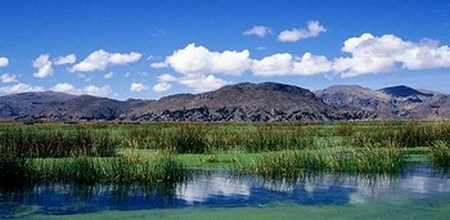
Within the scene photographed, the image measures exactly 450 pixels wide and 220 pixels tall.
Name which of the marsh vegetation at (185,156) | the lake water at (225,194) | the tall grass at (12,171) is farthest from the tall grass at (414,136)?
the tall grass at (12,171)

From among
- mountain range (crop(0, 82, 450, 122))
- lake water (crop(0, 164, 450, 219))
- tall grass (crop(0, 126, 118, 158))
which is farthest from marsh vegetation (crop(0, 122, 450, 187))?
mountain range (crop(0, 82, 450, 122))

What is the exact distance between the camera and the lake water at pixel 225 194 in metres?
10.7

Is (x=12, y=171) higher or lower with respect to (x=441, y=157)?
lower

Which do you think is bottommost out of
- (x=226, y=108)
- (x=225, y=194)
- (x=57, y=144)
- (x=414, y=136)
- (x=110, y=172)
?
(x=225, y=194)

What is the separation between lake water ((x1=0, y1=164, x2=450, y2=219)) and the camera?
1073 cm

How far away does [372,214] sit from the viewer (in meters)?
10.1

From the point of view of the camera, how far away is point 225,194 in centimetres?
1209

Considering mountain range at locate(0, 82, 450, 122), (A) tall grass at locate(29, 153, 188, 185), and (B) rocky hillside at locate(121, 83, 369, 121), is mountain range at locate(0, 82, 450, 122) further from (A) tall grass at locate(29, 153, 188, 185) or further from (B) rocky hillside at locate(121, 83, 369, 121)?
(A) tall grass at locate(29, 153, 188, 185)

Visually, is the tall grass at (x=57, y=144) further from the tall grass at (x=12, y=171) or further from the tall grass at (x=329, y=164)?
the tall grass at (x=329, y=164)

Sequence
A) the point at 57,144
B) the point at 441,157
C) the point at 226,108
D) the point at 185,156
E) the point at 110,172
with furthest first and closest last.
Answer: the point at 226,108 < the point at 185,156 < the point at 57,144 < the point at 441,157 < the point at 110,172

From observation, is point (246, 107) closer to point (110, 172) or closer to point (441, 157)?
point (441, 157)

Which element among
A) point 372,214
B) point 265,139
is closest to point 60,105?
point 265,139

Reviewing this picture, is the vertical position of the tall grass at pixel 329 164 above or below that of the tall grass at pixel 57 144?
below

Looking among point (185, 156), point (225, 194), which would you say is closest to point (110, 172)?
point (225, 194)
